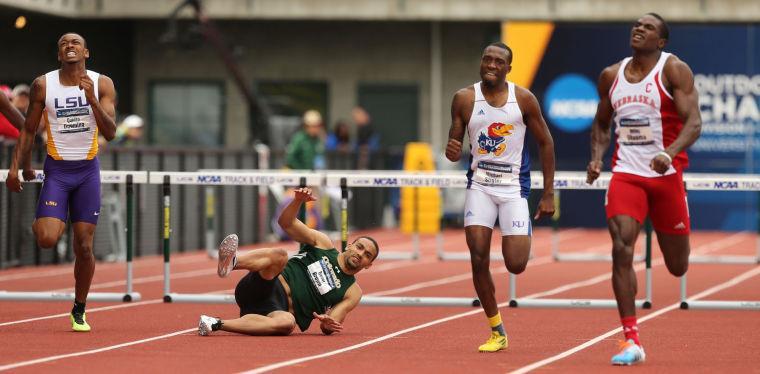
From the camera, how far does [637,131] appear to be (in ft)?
33.3

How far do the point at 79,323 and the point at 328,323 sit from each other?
1859 millimetres

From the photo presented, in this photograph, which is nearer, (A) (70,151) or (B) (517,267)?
(B) (517,267)

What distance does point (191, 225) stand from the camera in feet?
77.2

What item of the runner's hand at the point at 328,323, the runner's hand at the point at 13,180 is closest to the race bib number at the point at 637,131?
the runner's hand at the point at 328,323

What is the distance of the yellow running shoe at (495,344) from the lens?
10805 mm

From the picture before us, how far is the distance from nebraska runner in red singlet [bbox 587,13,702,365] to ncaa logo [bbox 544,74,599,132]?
63.6 feet

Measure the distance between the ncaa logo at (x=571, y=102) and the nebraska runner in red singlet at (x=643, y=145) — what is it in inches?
764

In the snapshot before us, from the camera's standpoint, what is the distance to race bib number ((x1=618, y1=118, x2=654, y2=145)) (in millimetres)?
10125

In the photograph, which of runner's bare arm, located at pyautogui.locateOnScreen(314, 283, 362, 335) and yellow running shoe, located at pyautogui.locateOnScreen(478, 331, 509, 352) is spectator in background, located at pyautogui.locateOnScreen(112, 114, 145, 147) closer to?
runner's bare arm, located at pyautogui.locateOnScreen(314, 283, 362, 335)

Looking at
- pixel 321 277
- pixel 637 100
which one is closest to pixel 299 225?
pixel 321 277

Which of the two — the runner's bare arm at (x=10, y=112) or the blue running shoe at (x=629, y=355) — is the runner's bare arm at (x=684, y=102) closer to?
the blue running shoe at (x=629, y=355)

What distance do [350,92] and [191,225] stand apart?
11086mm

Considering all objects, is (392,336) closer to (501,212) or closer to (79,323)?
(501,212)

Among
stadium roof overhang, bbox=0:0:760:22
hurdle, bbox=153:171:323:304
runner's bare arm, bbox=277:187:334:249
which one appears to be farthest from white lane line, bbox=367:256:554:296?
stadium roof overhang, bbox=0:0:760:22
